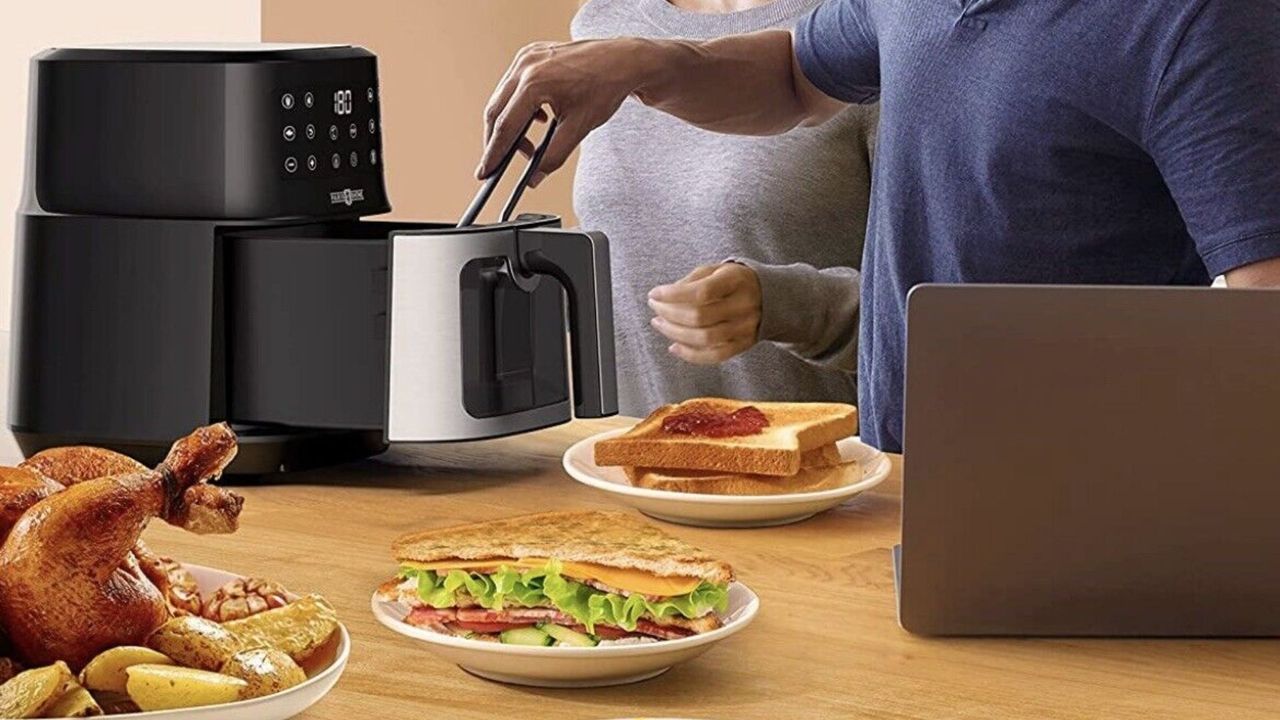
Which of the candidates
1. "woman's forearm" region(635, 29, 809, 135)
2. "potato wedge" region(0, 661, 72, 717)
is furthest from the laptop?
"woman's forearm" region(635, 29, 809, 135)

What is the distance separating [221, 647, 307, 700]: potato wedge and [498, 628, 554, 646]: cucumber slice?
0.13 meters

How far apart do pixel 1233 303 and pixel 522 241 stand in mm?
595

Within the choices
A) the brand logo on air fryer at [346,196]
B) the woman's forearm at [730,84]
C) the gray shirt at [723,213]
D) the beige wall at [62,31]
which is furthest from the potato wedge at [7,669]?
the beige wall at [62,31]

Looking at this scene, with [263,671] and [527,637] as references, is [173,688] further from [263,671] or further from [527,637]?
[527,637]

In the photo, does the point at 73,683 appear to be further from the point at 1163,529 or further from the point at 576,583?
the point at 1163,529

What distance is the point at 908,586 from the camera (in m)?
0.96

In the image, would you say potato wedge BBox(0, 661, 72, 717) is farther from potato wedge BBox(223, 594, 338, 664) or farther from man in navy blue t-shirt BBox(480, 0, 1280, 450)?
man in navy blue t-shirt BBox(480, 0, 1280, 450)

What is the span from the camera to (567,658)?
0.85 metres

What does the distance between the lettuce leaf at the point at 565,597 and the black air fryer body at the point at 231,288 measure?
421 mm

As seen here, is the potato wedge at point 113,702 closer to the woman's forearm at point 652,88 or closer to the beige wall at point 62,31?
the woman's forearm at point 652,88

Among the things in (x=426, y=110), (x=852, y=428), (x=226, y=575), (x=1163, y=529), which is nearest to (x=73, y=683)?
(x=226, y=575)

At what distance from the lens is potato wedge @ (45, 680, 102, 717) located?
2.37ft

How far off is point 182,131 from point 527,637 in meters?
0.63

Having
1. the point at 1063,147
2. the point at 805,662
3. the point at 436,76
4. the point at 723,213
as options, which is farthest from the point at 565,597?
the point at 436,76
